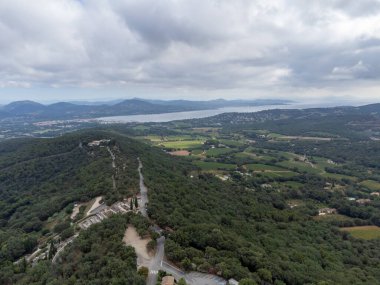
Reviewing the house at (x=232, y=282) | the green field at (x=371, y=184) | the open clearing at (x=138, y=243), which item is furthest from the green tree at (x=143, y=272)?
the green field at (x=371, y=184)

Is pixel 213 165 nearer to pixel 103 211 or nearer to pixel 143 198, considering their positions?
pixel 143 198

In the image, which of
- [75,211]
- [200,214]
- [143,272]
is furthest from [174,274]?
[75,211]

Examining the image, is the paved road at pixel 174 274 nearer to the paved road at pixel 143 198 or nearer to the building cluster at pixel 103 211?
the paved road at pixel 143 198

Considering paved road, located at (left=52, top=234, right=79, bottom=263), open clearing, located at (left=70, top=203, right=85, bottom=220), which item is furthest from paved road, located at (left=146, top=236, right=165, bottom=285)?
open clearing, located at (left=70, top=203, right=85, bottom=220)

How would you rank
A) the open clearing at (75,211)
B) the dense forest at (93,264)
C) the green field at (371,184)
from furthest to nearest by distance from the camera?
the green field at (371,184), the open clearing at (75,211), the dense forest at (93,264)

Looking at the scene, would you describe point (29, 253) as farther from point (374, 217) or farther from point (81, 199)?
point (374, 217)

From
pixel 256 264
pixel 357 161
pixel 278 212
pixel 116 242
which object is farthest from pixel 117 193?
pixel 357 161
